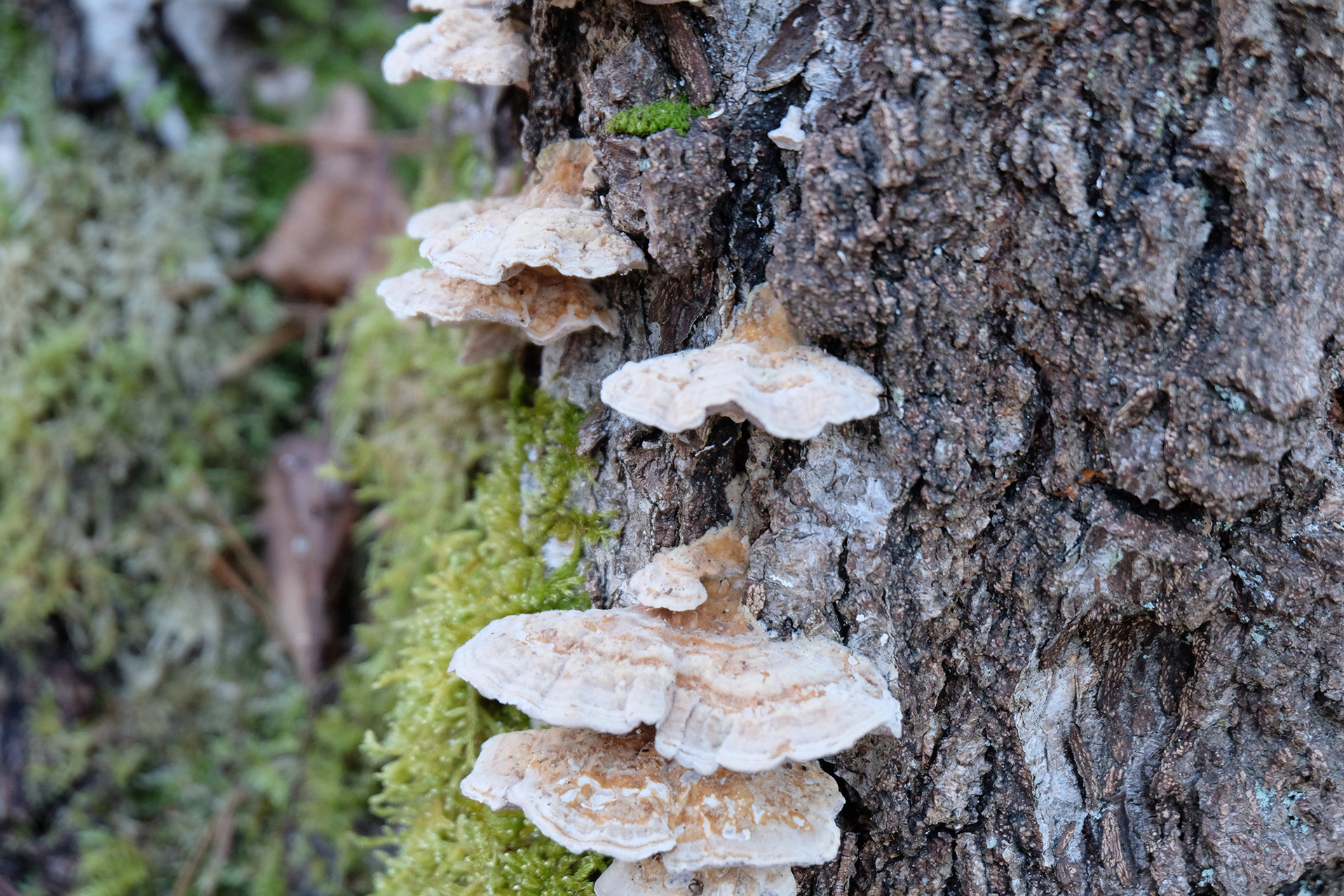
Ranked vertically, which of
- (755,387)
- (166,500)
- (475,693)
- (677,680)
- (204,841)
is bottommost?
(204,841)

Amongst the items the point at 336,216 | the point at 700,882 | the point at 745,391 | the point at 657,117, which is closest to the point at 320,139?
the point at 336,216

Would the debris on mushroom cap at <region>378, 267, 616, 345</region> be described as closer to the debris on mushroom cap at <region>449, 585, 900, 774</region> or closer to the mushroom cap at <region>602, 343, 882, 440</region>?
the mushroom cap at <region>602, 343, 882, 440</region>

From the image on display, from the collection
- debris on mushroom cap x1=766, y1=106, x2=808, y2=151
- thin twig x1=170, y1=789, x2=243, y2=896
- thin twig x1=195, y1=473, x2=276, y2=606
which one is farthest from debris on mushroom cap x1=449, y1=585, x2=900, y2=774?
thin twig x1=170, y1=789, x2=243, y2=896

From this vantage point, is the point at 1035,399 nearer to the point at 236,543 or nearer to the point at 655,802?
the point at 655,802

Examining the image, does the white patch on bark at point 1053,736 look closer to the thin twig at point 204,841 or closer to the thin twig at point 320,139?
→ the thin twig at point 204,841

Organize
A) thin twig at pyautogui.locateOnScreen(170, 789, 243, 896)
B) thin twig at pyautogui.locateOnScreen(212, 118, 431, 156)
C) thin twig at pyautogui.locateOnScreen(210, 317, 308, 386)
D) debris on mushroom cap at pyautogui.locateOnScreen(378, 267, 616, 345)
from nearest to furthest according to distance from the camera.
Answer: debris on mushroom cap at pyautogui.locateOnScreen(378, 267, 616, 345) < thin twig at pyautogui.locateOnScreen(170, 789, 243, 896) < thin twig at pyautogui.locateOnScreen(210, 317, 308, 386) < thin twig at pyautogui.locateOnScreen(212, 118, 431, 156)

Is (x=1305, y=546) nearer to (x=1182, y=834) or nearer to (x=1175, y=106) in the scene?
(x=1182, y=834)

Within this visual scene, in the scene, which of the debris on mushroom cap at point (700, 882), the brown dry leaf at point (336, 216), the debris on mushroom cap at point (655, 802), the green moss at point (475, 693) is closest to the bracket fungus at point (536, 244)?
the green moss at point (475, 693)
